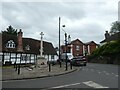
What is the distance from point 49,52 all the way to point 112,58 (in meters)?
19.1

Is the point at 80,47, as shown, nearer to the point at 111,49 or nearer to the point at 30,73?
the point at 111,49

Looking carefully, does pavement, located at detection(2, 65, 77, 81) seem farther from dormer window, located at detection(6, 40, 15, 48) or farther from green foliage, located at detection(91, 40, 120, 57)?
green foliage, located at detection(91, 40, 120, 57)

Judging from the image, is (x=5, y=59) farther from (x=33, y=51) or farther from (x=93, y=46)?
(x=93, y=46)

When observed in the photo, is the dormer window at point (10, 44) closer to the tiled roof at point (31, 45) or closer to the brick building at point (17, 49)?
the brick building at point (17, 49)

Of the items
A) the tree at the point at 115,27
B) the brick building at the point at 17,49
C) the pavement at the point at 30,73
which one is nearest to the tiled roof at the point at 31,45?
the brick building at the point at 17,49

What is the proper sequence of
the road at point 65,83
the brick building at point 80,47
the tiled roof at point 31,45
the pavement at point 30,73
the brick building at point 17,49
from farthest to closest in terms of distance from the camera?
the brick building at point 80,47 < the tiled roof at point 31,45 < the brick building at point 17,49 < the pavement at point 30,73 < the road at point 65,83

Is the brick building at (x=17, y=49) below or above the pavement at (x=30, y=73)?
above

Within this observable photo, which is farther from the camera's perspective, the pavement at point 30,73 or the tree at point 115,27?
the tree at point 115,27

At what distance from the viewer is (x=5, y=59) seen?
150 feet

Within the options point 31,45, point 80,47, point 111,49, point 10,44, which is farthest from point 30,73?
point 80,47

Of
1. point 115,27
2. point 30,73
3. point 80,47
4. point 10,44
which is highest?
point 115,27

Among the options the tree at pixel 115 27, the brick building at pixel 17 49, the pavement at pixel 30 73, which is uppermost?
the tree at pixel 115 27

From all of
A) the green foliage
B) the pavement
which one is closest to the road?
the pavement

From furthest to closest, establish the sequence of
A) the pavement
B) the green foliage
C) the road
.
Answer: the green foliage, the pavement, the road
